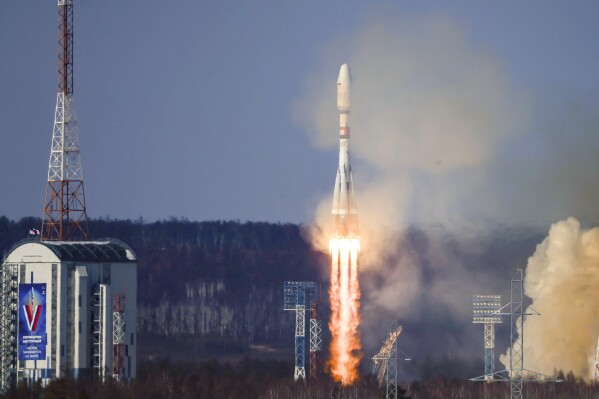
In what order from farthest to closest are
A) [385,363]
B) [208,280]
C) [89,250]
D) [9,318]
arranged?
[208,280] → [385,363] → [89,250] → [9,318]

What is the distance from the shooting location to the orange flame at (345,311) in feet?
357

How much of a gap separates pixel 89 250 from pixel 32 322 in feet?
17.8

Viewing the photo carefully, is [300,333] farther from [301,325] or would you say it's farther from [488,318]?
[488,318]

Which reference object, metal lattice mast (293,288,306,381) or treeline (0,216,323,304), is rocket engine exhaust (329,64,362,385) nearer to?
metal lattice mast (293,288,306,381)

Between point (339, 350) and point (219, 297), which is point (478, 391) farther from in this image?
point (219, 297)

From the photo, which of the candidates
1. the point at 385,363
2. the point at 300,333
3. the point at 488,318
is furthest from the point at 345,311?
the point at 488,318

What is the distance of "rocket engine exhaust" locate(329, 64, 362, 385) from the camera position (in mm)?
107625

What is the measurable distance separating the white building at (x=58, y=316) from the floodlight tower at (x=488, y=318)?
62.3ft

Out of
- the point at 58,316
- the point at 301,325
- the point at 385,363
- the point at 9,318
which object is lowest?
the point at 385,363

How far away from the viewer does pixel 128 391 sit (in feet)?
332

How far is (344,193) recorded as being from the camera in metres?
108

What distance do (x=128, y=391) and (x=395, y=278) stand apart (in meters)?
21.2

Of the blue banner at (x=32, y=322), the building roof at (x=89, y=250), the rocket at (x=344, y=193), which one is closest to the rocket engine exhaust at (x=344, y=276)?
the rocket at (x=344, y=193)

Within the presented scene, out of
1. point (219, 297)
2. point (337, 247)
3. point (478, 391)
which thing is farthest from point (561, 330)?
point (219, 297)
